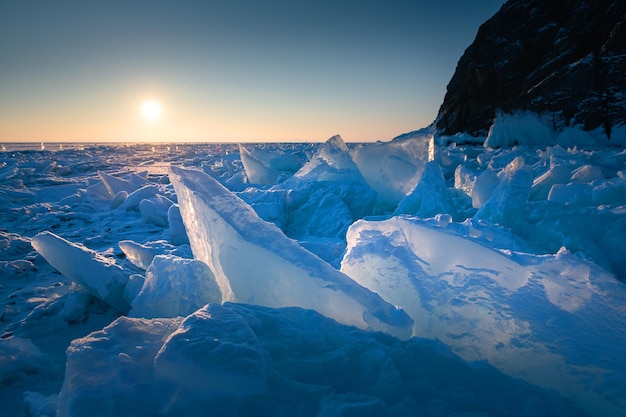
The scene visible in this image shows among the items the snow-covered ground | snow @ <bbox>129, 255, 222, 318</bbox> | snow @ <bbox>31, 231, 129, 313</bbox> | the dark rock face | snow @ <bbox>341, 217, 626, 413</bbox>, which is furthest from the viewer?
the dark rock face

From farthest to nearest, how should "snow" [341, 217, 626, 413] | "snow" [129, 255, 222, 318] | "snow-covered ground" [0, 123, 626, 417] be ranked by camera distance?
"snow" [129, 255, 222, 318] → "snow" [341, 217, 626, 413] → "snow-covered ground" [0, 123, 626, 417]

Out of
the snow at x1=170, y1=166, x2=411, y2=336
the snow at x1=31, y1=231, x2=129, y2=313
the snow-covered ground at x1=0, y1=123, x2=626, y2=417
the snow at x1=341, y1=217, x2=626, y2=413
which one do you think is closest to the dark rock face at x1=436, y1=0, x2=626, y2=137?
the snow-covered ground at x1=0, y1=123, x2=626, y2=417

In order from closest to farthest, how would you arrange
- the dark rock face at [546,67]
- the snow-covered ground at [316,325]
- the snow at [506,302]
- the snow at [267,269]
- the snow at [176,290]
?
1. the snow-covered ground at [316,325]
2. the snow at [506,302]
3. the snow at [267,269]
4. the snow at [176,290]
5. the dark rock face at [546,67]

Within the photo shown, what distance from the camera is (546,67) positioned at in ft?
46.2

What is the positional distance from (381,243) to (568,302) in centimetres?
95

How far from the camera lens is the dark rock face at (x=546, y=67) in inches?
406

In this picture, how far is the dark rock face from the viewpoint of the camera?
10320mm

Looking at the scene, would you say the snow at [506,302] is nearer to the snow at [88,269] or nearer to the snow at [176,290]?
the snow at [176,290]

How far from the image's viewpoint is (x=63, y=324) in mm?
2064

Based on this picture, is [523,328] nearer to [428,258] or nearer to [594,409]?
[594,409]

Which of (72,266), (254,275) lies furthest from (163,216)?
(254,275)

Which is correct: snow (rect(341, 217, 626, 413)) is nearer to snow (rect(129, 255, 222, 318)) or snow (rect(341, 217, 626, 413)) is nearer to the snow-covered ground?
the snow-covered ground

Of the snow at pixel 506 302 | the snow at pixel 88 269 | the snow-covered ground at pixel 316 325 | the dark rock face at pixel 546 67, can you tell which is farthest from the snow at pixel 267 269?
the dark rock face at pixel 546 67

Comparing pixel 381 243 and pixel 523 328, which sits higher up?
pixel 381 243
